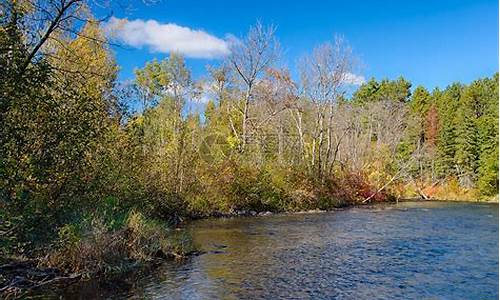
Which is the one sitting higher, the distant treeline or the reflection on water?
the distant treeline

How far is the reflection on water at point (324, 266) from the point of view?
35.3ft

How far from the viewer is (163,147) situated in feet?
81.5

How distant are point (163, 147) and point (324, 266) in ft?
43.9

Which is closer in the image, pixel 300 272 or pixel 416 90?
pixel 300 272

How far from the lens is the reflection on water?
10.8 meters

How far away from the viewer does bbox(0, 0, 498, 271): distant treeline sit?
33.4 feet

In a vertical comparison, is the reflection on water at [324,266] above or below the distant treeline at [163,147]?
below

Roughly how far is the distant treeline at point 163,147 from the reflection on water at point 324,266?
1.72m

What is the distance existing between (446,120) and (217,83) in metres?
36.3

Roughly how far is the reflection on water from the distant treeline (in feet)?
5.64

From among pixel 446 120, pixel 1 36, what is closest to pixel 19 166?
pixel 1 36

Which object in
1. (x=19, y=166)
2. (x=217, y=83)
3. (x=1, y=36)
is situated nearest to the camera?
(x=1, y=36)

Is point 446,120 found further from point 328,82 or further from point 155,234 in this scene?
point 155,234

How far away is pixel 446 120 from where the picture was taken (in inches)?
2547
